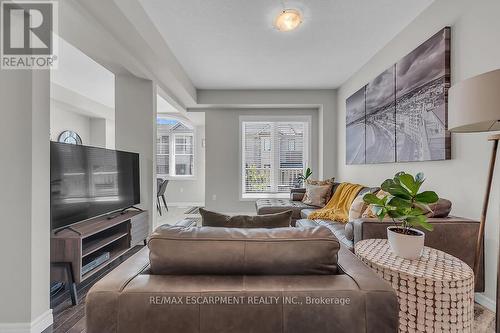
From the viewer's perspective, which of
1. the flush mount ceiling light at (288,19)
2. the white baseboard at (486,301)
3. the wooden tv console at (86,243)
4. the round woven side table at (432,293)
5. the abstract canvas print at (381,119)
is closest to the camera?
the round woven side table at (432,293)

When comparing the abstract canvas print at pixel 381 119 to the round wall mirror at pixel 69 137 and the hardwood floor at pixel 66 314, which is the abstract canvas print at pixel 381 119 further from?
the round wall mirror at pixel 69 137

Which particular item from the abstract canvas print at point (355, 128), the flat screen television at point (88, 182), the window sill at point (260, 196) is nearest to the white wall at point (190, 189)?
the window sill at point (260, 196)

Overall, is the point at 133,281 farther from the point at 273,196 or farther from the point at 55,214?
the point at 273,196

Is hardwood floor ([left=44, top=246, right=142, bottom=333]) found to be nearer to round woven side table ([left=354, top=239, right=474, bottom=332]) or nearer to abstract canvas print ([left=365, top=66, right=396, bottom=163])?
round woven side table ([left=354, top=239, right=474, bottom=332])

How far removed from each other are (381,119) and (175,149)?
5747 millimetres

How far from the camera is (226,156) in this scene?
5.50 metres

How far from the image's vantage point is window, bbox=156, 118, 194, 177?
290 inches

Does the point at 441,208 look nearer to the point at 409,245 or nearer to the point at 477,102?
the point at 409,245

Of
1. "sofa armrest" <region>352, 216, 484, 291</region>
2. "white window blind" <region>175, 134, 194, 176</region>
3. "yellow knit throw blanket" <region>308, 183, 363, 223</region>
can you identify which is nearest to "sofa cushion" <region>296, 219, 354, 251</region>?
"yellow knit throw blanket" <region>308, 183, 363, 223</region>

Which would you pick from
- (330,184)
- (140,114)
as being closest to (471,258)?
(330,184)

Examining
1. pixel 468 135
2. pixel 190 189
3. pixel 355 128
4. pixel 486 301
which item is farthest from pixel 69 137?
pixel 486 301

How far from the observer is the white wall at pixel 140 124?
11.0ft

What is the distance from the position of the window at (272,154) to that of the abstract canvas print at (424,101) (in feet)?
9.15

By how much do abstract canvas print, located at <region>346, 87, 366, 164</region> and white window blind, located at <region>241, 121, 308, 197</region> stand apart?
1314mm
